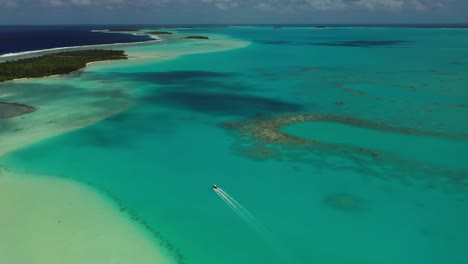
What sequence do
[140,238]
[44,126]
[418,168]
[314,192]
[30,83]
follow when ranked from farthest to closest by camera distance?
[30,83] < [44,126] < [418,168] < [314,192] < [140,238]

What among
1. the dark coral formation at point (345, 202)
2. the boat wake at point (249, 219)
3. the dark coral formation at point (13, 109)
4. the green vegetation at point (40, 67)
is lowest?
the boat wake at point (249, 219)

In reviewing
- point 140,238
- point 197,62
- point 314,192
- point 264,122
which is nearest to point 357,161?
point 314,192

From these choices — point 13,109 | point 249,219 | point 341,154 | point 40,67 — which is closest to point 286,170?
point 341,154

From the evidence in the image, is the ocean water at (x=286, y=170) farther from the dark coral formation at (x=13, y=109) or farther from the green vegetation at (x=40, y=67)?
the green vegetation at (x=40, y=67)

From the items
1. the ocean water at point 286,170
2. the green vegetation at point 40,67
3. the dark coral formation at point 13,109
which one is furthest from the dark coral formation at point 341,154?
the green vegetation at point 40,67

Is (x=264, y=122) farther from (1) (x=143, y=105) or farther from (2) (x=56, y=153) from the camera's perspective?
(2) (x=56, y=153)

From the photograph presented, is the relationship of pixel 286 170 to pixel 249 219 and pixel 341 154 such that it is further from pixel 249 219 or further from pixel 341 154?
pixel 249 219

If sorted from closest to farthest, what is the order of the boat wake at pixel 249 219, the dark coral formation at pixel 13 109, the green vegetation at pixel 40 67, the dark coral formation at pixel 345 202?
the boat wake at pixel 249 219 < the dark coral formation at pixel 345 202 < the dark coral formation at pixel 13 109 < the green vegetation at pixel 40 67

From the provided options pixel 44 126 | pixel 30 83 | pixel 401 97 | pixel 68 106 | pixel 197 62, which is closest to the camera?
pixel 44 126
